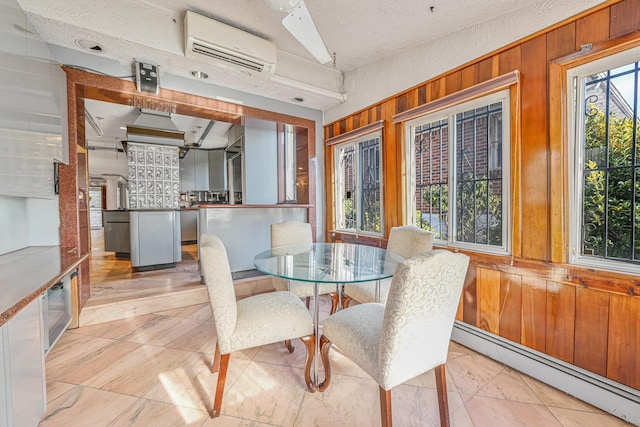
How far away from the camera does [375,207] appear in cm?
326

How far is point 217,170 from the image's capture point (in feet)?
23.6

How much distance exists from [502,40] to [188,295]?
146 inches

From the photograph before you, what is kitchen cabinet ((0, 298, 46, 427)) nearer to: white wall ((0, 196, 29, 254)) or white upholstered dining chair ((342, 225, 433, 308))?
white wall ((0, 196, 29, 254))

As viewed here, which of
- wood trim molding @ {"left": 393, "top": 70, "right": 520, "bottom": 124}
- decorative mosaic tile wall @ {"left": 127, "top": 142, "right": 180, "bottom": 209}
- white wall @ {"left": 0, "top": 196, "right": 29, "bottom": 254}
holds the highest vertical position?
wood trim molding @ {"left": 393, "top": 70, "right": 520, "bottom": 124}

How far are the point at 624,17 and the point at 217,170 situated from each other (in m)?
7.27

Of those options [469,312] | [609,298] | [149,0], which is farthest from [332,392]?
[149,0]

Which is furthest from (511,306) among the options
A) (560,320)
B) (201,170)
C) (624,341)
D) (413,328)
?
(201,170)

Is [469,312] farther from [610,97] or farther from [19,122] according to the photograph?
[19,122]

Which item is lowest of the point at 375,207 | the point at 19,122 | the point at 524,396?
the point at 524,396

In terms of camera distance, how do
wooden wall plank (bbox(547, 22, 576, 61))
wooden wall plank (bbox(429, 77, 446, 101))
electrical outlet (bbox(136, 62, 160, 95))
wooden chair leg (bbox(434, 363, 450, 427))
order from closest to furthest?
wooden chair leg (bbox(434, 363, 450, 427)) < wooden wall plank (bbox(547, 22, 576, 61)) < wooden wall plank (bbox(429, 77, 446, 101)) < electrical outlet (bbox(136, 62, 160, 95))

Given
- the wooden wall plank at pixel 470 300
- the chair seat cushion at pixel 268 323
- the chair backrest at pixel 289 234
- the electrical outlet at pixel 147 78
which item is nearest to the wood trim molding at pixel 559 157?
the wooden wall plank at pixel 470 300

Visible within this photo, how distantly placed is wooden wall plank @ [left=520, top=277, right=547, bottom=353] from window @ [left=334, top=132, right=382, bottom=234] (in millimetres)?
1536

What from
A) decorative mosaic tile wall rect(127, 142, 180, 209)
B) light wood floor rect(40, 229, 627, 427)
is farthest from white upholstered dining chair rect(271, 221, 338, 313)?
decorative mosaic tile wall rect(127, 142, 180, 209)

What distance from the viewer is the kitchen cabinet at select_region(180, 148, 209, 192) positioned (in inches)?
277
